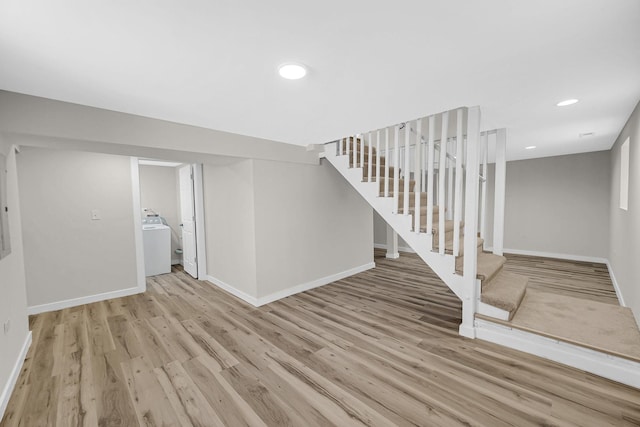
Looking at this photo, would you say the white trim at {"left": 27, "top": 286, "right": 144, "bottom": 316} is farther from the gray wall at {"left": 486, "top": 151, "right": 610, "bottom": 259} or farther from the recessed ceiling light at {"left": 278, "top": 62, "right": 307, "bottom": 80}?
the gray wall at {"left": 486, "top": 151, "right": 610, "bottom": 259}

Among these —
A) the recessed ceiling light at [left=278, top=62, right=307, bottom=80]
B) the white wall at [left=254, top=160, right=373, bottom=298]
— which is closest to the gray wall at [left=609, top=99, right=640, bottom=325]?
the recessed ceiling light at [left=278, top=62, right=307, bottom=80]

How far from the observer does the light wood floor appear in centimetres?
165

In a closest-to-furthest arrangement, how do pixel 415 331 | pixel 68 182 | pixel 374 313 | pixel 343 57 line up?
pixel 343 57 < pixel 415 331 < pixel 374 313 < pixel 68 182

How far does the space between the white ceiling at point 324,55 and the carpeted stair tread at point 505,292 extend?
1725mm

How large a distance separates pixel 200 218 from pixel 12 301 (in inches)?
96.4

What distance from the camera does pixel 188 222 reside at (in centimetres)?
479

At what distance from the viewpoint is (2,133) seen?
2.00m

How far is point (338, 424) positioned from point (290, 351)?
870 millimetres

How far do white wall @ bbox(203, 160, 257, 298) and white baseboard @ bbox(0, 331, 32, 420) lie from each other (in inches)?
79.4

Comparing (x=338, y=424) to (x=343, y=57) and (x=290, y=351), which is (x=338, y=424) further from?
(x=343, y=57)

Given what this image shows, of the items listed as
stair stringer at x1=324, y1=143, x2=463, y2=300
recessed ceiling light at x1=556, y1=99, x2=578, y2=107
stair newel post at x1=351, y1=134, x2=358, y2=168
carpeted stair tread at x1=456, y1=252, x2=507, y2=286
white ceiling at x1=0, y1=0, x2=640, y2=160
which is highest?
recessed ceiling light at x1=556, y1=99, x2=578, y2=107

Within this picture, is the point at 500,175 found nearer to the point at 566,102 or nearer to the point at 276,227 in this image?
the point at 566,102

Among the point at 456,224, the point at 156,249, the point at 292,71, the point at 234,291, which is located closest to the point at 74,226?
the point at 156,249

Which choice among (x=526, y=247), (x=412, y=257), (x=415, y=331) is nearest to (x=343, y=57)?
(x=415, y=331)
